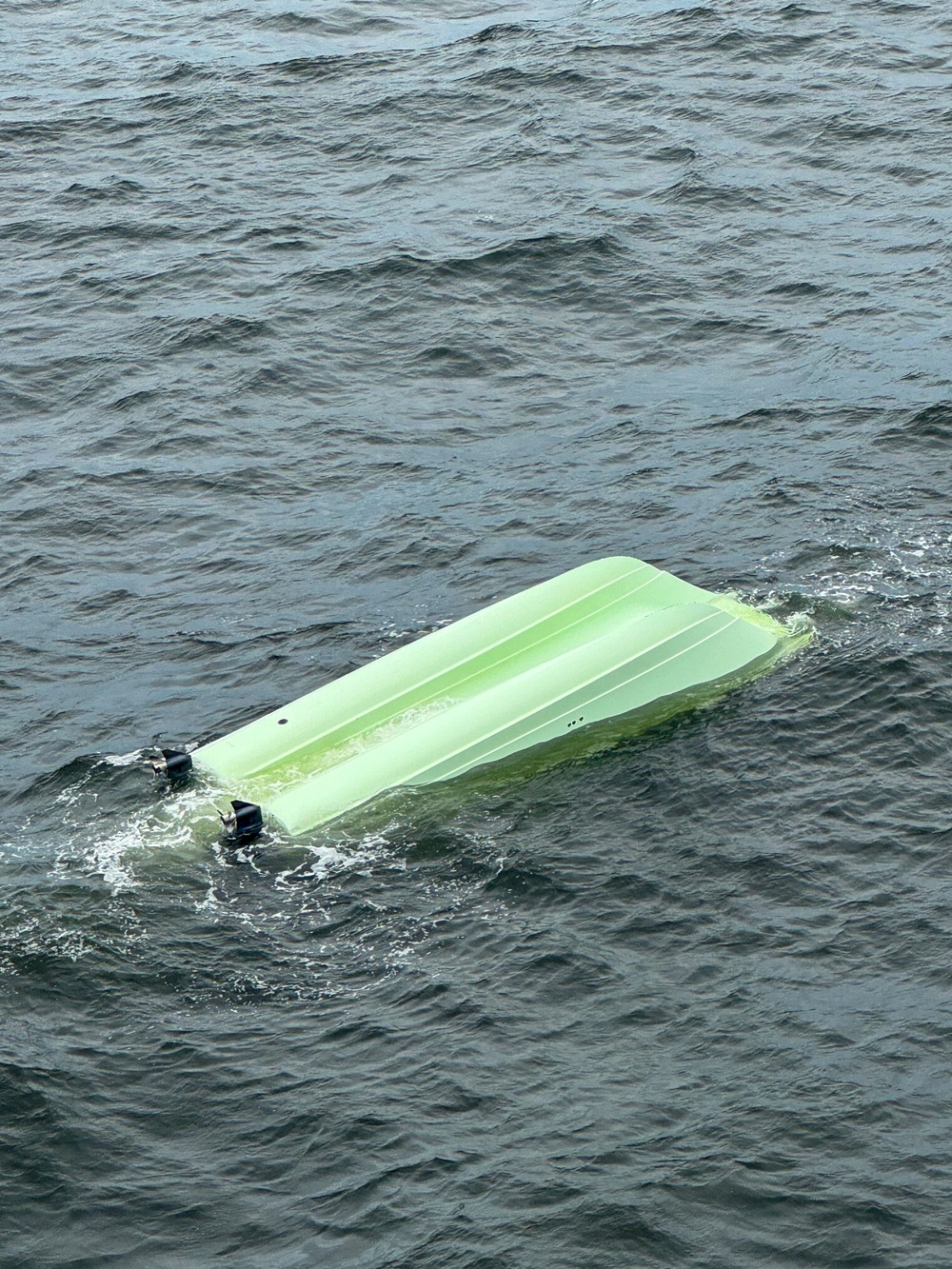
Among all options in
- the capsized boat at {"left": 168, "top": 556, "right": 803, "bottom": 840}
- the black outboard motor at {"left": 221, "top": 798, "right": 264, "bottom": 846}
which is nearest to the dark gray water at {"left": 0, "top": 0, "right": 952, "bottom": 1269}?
the black outboard motor at {"left": 221, "top": 798, "right": 264, "bottom": 846}

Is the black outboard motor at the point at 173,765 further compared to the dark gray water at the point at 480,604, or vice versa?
the black outboard motor at the point at 173,765

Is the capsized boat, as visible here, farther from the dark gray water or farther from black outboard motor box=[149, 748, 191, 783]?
the dark gray water

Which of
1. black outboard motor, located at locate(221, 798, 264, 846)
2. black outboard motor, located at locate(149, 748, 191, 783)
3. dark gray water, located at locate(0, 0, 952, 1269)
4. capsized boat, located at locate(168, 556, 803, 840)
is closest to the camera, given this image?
dark gray water, located at locate(0, 0, 952, 1269)

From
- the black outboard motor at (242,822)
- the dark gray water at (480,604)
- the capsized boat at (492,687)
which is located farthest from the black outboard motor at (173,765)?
the black outboard motor at (242,822)

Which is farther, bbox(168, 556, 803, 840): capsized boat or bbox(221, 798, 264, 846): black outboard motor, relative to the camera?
bbox(168, 556, 803, 840): capsized boat

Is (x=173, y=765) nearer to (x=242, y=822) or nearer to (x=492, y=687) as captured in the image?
(x=242, y=822)

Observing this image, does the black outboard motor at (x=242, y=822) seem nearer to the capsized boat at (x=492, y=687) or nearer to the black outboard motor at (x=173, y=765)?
the capsized boat at (x=492, y=687)
